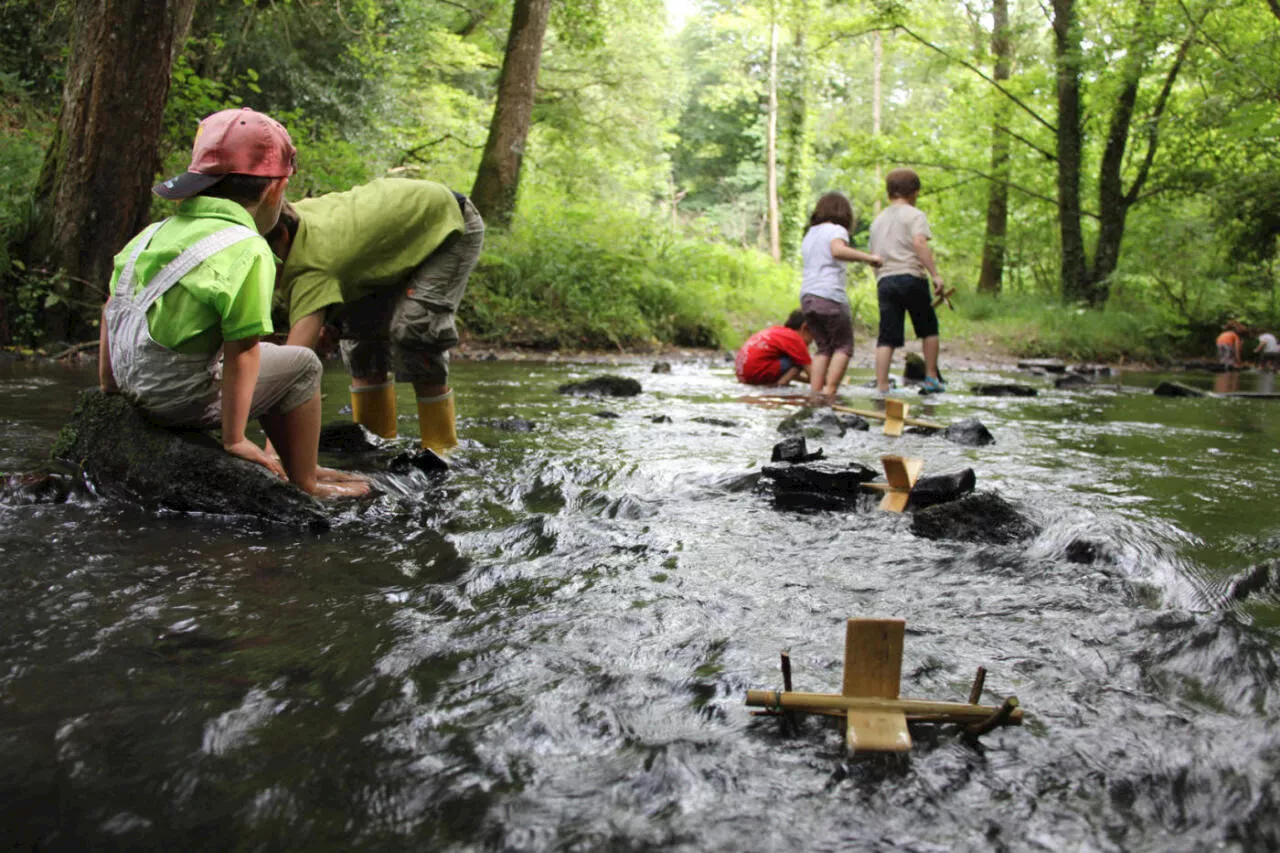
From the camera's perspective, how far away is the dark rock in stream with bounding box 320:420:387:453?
4.99 meters

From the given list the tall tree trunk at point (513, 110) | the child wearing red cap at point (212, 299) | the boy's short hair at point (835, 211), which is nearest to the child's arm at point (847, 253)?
the boy's short hair at point (835, 211)

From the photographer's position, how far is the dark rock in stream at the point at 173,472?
3410mm

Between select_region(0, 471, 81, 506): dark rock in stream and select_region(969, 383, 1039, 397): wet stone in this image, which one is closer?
select_region(0, 471, 81, 506): dark rock in stream

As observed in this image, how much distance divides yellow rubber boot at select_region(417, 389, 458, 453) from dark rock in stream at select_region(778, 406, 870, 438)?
2339 millimetres

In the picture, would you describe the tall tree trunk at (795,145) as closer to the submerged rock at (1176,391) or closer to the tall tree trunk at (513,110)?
the tall tree trunk at (513,110)

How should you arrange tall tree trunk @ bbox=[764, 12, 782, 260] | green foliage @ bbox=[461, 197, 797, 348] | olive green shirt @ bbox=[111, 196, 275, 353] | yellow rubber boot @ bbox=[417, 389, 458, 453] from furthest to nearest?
tall tree trunk @ bbox=[764, 12, 782, 260]
green foliage @ bbox=[461, 197, 797, 348]
yellow rubber boot @ bbox=[417, 389, 458, 453]
olive green shirt @ bbox=[111, 196, 275, 353]

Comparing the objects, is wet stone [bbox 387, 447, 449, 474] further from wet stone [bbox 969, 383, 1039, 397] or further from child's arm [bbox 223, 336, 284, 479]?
wet stone [bbox 969, 383, 1039, 397]

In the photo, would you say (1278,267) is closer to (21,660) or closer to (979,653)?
(979,653)

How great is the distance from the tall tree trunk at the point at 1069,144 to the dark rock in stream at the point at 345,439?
1544cm

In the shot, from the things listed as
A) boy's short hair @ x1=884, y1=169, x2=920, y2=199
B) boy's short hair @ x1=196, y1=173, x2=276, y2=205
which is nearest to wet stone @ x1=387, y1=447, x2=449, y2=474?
boy's short hair @ x1=196, y1=173, x2=276, y2=205

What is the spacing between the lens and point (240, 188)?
333 centimetres

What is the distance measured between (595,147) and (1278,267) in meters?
15.8

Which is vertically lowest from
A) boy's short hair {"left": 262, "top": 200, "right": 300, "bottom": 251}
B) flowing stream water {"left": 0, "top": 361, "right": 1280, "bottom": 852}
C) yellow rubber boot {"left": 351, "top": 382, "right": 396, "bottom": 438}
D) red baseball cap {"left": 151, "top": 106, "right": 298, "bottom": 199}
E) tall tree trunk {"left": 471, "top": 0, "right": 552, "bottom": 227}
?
flowing stream water {"left": 0, "top": 361, "right": 1280, "bottom": 852}

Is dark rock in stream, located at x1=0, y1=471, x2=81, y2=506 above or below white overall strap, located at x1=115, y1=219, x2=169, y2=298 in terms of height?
below
